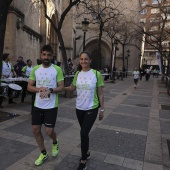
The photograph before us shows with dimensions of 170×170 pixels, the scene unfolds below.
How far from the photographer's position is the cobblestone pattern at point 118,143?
4672mm

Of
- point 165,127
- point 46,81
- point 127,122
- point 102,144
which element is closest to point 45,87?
point 46,81

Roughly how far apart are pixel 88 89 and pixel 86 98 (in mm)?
155

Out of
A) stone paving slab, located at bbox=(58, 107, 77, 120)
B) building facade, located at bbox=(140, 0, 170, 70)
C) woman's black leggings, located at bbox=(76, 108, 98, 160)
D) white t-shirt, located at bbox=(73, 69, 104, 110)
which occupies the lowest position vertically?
stone paving slab, located at bbox=(58, 107, 77, 120)

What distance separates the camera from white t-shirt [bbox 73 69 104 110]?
3.86 meters

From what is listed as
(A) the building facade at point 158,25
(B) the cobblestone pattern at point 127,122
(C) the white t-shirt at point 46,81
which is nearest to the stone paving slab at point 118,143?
(B) the cobblestone pattern at point 127,122

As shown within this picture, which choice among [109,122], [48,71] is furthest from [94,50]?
[48,71]

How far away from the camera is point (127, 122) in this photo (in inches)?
282

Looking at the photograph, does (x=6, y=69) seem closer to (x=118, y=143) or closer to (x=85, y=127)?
(x=118, y=143)

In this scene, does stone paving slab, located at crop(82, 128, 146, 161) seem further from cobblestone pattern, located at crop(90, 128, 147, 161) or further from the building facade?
the building facade

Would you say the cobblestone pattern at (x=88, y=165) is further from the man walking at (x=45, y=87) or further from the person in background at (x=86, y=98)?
the man walking at (x=45, y=87)

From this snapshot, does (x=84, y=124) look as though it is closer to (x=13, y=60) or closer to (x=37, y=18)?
(x=13, y=60)

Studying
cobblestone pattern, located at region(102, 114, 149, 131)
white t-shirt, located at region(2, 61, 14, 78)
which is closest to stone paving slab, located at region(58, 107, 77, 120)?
cobblestone pattern, located at region(102, 114, 149, 131)

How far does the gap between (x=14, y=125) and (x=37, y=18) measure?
47.9 ft

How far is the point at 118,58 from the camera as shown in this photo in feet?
140
